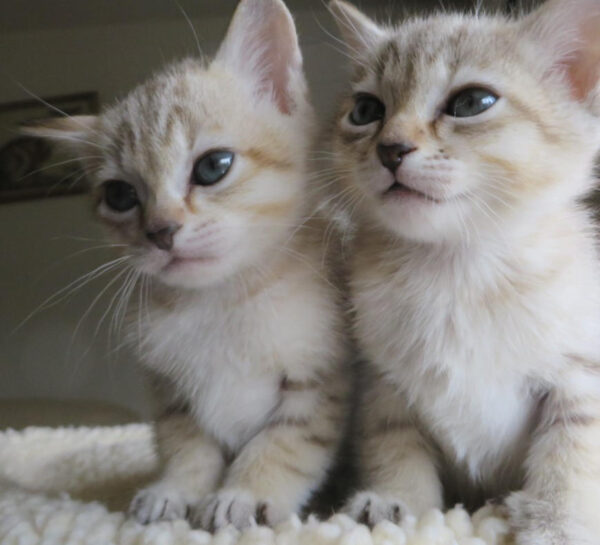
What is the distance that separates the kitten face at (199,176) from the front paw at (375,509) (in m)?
0.32

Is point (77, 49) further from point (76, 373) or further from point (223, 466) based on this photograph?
→ point (223, 466)

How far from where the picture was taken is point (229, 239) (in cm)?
84

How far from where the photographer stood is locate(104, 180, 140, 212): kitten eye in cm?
92

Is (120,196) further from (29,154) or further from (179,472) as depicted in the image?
(29,154)

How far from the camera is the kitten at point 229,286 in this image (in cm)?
83

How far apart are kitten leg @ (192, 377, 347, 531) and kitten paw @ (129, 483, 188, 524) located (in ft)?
0.09

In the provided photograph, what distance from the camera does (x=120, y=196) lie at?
3.06ft

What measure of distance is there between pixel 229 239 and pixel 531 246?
361mm

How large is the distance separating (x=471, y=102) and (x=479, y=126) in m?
0.04

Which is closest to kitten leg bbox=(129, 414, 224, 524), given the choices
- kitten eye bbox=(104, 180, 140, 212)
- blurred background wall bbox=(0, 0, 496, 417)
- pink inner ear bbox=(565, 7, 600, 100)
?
kitten eye bbox=(104, 180, 140, 212)

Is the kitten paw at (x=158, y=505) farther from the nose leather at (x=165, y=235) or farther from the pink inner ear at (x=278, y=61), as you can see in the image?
the pink inner ear at (x=278, y=61)

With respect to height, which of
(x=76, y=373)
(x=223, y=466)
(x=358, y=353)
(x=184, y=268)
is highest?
(x=184, y=268)

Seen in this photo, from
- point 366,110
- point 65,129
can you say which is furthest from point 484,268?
point 65,129

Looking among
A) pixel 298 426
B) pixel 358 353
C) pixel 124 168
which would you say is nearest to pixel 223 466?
pixel 298 426
